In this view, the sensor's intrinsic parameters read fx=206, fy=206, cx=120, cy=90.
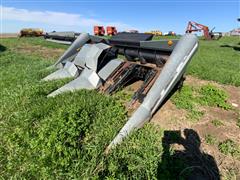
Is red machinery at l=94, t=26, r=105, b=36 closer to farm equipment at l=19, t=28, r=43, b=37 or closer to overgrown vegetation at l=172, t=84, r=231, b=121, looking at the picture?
farm equipment at l=19, t=28, r=43, b=37

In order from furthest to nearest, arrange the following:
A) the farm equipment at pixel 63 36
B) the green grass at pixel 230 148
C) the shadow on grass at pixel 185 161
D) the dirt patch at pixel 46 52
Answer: the dirt patch at pixel 46 52
the farm equipment at pixel 63 36
the green grass at pixel 230 148
the shadow on grass at pixel 185 161

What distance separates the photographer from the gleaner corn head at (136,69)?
4.13 metres

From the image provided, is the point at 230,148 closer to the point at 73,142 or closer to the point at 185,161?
the point at 185,161

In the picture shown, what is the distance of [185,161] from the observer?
10.4 ft

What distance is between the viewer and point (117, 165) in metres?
2.87

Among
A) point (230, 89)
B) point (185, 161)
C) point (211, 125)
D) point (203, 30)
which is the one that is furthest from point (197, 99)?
point (203, 30)

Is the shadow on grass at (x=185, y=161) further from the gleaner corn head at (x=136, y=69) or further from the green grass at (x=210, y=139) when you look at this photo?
the gleaner corn head at (x=136, y=69)

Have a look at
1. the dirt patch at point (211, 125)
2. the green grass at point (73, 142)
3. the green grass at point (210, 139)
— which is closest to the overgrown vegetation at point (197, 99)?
the dirt patch at point (211, 125)

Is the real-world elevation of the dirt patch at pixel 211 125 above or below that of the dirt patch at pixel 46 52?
below

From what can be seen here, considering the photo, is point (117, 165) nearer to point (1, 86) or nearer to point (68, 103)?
point (68, 103)

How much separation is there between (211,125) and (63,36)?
7299 mm

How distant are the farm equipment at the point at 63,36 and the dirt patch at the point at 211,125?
5.44 metres

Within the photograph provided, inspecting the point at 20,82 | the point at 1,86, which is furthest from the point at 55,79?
the point at 1,86

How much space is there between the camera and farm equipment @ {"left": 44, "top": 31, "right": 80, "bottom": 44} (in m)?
8.68
